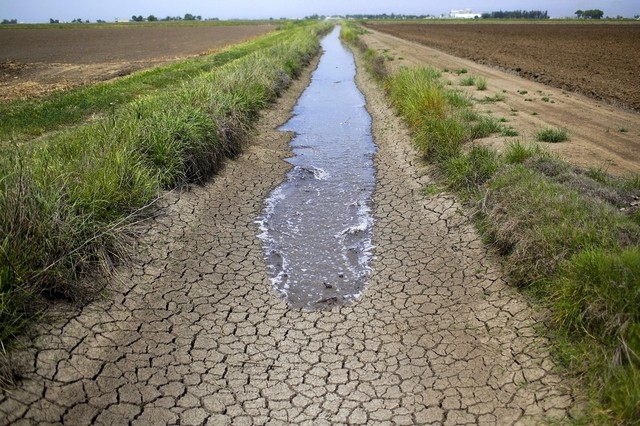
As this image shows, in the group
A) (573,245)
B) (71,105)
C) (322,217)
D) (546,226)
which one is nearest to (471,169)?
(322,217)

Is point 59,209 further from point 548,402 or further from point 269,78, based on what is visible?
point 269,78

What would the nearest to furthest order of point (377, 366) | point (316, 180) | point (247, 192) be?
1. point (377, 366)
2. point (247, 192)
3. point (316, 180)

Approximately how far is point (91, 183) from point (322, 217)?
10.5 ft

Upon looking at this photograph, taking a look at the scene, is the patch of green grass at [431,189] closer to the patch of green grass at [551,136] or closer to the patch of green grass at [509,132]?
the patch of green grass at [509,132]

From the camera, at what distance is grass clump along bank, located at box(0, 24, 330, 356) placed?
14.7 ft

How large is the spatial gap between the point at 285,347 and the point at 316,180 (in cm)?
509

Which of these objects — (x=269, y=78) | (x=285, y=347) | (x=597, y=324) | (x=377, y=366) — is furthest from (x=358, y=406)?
(x=269, y=78)

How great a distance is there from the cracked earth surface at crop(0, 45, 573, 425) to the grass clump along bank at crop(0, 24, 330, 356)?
34 centimetres

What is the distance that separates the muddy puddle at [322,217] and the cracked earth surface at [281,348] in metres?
0.22

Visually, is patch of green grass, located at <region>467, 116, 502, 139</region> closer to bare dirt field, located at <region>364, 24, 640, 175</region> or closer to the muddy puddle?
bare dirt field, located at <region>364, 24, 640, 175</region>

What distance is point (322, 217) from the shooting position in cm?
794

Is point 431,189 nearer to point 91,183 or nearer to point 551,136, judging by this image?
point 551,136

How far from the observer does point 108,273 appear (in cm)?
519

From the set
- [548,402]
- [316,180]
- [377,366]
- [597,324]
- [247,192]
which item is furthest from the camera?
[316,180]
